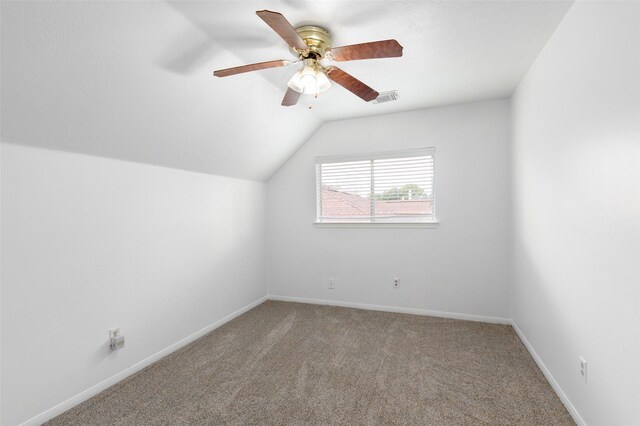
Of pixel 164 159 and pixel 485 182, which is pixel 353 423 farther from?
pixel 485 182

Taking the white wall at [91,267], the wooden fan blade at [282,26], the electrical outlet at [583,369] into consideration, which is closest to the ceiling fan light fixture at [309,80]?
the wooden fan blade at [282,26]

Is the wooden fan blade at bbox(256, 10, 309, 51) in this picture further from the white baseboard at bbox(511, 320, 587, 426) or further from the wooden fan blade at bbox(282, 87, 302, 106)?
the white baseboard at bbox(511, 320, 587, 426)

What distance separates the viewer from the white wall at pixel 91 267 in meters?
1.81

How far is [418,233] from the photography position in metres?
3.74

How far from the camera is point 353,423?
1.90 meters

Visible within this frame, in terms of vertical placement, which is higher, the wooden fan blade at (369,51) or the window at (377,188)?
the wooden fan blade at (369,51)

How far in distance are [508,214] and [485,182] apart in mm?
421

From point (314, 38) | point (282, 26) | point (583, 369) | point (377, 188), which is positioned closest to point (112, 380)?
point (282, 26)

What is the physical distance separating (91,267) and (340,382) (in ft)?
6.49

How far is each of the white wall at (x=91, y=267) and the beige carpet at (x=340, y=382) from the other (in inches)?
10.0

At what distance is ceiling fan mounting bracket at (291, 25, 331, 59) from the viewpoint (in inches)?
77.2

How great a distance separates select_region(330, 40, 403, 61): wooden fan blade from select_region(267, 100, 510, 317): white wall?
2174mm

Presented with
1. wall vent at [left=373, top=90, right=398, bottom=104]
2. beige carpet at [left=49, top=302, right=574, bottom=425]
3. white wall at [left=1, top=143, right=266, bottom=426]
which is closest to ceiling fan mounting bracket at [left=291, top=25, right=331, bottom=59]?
wall vent at [left=373, top=90, right=398, bottom=104]

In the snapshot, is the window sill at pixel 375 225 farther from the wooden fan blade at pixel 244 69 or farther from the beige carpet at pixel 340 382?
the wooden fan blade at pixel 244 69
